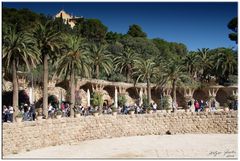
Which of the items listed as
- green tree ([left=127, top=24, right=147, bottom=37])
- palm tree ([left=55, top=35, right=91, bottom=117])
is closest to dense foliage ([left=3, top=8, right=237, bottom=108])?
palm tree ([left=55, top=35, right=91, bottom=117])

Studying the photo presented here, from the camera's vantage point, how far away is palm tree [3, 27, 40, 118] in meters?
35.9

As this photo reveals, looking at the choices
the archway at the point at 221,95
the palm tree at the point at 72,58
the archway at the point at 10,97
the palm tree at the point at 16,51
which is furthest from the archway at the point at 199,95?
the palm tree at the point at 16,51

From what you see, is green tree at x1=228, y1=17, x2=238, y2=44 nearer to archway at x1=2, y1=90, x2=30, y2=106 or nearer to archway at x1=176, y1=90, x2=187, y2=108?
archway at x1=176, y1=90, x2=187, y2=108

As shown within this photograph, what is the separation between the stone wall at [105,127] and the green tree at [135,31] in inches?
2602

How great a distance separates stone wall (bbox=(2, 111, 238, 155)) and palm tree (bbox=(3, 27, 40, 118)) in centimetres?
378

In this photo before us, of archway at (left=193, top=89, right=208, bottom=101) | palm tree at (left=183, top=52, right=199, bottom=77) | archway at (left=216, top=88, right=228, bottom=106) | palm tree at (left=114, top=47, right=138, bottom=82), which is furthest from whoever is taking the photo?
palm tree at (left=183, top=52, right=199, bottom=77)

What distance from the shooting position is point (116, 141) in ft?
124

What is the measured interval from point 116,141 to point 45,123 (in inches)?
275

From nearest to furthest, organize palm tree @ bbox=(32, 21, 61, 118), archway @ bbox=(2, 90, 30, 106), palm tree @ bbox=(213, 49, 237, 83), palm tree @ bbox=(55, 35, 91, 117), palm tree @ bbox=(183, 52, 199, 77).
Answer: palm tree @ bbox=(32, 21, 61, 118)
palm tree @ bbox=(55, 35, 91, 117)
archway @ bbox=(2, 90, 30, 106)
palm tree @ bbox=(213, 49, 237, 83)
palm tree @ bbox=(183, 52, 199, 77)

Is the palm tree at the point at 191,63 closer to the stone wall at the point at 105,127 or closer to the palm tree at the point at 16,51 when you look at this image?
the stone wall at the point at 105,127

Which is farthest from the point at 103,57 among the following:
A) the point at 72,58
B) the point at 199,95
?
the point at 72,58

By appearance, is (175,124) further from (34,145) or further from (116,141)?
(34,145)

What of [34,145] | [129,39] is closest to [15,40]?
[34,145]

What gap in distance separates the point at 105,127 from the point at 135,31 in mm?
71526
